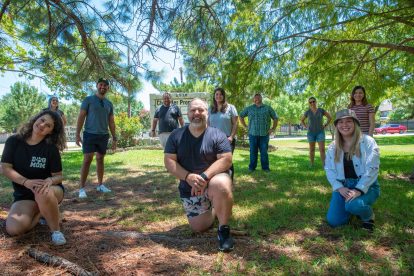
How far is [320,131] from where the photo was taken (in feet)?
24.4

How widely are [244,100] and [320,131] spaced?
6.10 ft

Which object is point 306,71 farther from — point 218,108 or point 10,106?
point 10,106

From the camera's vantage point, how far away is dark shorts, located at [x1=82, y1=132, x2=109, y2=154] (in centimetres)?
516

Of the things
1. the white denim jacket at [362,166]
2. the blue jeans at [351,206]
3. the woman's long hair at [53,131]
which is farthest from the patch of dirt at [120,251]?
the white denim jacket at [362,166]

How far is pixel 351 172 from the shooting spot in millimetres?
3506

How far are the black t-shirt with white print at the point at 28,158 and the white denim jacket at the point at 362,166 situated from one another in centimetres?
277

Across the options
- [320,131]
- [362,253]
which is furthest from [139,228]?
[320,131]

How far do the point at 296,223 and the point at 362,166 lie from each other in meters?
0.90

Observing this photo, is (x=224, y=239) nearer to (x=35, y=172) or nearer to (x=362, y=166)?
(x=362, y=166)

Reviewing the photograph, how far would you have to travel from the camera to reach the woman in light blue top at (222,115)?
5.56 meters

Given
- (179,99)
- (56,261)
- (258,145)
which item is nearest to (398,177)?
(258,145)

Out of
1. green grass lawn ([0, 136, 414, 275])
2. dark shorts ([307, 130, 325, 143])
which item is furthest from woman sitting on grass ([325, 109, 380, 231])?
dark shorts ([307, 130, 325, 143])

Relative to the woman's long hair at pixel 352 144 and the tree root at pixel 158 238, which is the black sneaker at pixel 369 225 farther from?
the tree root at pixel 158 238

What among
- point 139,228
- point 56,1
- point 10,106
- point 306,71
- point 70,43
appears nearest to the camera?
point 139,228
